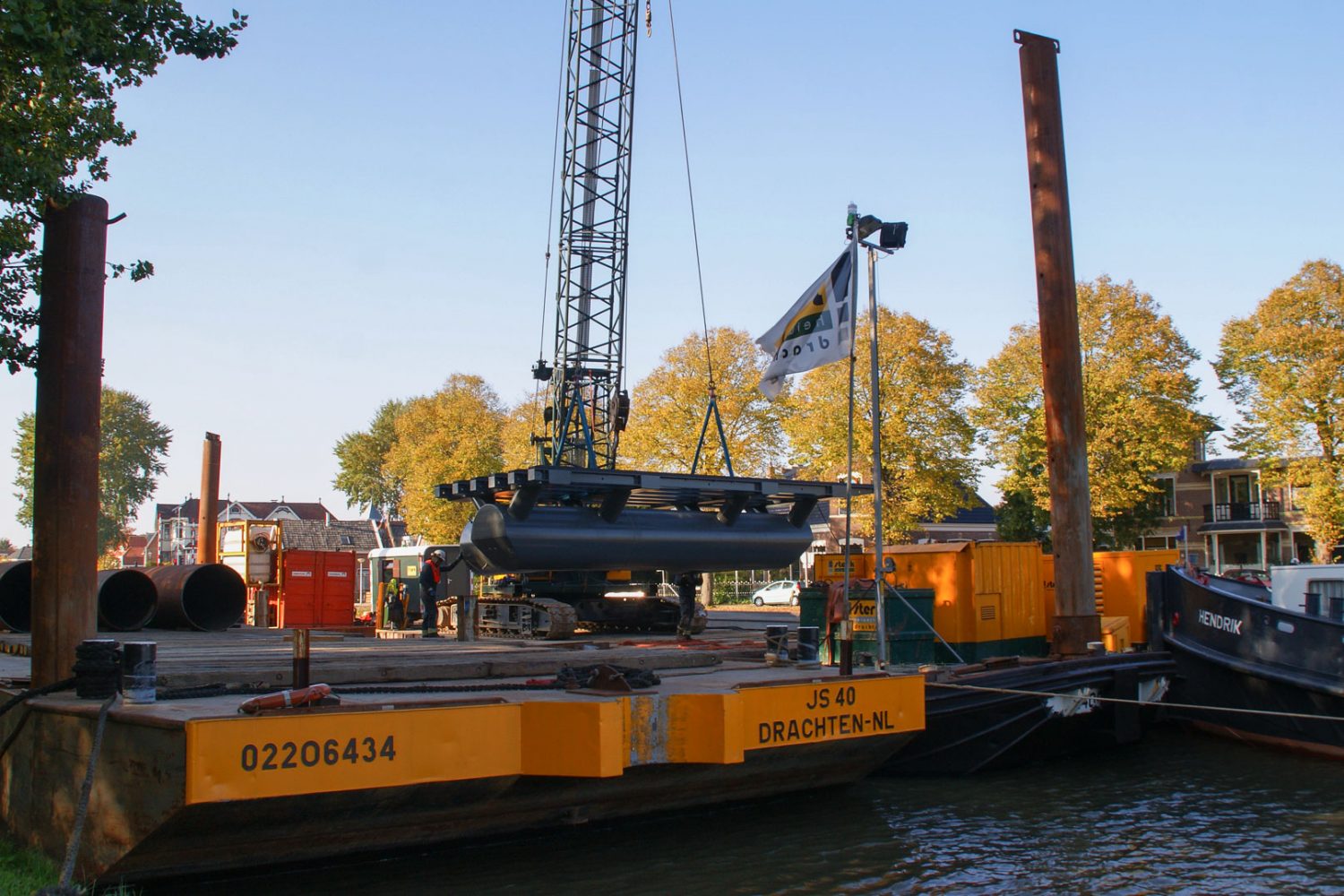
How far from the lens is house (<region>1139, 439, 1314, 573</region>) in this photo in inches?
2064

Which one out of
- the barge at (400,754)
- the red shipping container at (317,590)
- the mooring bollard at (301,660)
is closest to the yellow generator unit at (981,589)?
the barge at (400,754)

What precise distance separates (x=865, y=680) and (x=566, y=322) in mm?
17349

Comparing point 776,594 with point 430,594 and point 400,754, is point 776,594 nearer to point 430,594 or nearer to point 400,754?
point 430,594

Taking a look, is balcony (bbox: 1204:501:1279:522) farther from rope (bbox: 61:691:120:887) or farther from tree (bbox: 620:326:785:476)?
rope (bbox: 61:691:120:887)

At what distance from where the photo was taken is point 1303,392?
4091 centimetres

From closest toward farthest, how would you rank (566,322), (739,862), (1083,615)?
(739,862) → (1083,615) → (566,322)

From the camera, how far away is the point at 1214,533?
177 feet

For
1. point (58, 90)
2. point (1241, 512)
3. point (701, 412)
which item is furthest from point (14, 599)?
point (1241, 512)

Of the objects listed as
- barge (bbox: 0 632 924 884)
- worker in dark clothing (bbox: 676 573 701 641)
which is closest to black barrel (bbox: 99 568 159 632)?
barge (bbox: 0 632 924 884)

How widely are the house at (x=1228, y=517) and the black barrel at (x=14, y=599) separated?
1910 inches

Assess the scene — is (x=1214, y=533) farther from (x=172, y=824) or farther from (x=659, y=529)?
(x=172, y=824)

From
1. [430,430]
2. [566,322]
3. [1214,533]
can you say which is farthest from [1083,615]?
[430,430]

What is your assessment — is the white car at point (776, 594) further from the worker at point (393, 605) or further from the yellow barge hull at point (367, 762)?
the yellow barge hull at point (367, 762)

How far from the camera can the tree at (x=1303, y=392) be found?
4028cm
